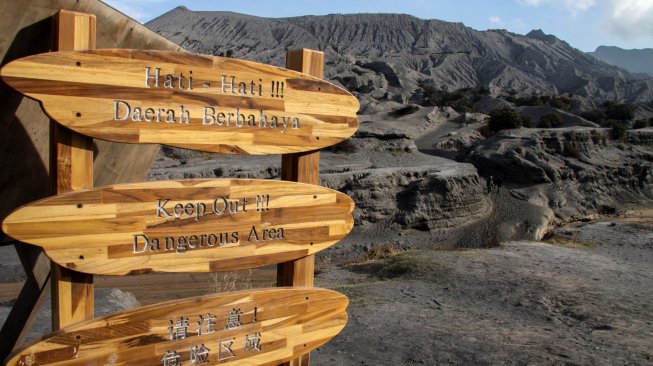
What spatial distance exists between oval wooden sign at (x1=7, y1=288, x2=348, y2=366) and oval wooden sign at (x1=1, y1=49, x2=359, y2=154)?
0.73 meters

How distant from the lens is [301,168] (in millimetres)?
3305

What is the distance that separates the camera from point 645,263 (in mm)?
10555

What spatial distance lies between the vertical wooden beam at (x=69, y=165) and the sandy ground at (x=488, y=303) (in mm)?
2989

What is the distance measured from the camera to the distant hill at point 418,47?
263ft

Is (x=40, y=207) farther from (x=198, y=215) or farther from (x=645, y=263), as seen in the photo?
(x=645, y=263)

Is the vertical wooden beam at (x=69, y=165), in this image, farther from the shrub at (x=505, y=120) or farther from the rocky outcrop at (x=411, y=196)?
the shrub at (x=505, y=120)

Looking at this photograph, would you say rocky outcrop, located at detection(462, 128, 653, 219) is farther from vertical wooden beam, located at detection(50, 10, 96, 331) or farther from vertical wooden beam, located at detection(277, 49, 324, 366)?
vertical wooden beam, located at detection(50, 10, 96, 331)

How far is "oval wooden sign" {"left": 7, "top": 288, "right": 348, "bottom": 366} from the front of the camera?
2.46m

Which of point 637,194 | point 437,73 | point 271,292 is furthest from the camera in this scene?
point 437,73

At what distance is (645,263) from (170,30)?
293 feet

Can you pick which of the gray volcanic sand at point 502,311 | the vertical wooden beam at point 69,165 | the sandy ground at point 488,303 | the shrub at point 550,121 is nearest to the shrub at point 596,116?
the shrub at point 550,121

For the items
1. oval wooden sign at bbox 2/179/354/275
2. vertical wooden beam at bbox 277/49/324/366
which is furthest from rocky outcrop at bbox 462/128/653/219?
oval wooden sign at bbox 2/179/354/275

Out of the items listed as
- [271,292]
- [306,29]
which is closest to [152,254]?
[271,292]

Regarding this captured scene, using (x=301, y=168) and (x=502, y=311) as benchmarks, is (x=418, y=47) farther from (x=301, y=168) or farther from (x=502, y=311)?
(x=301, y=168)
